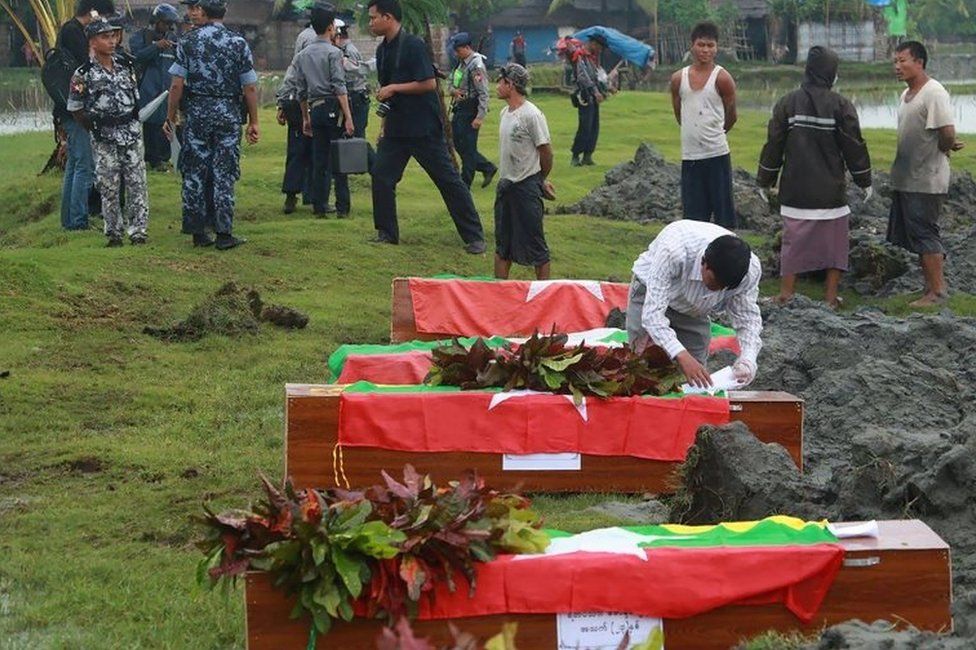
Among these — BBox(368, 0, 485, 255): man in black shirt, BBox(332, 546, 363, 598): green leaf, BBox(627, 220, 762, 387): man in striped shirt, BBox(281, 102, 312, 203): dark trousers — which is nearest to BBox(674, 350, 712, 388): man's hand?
BBox(627, 220, 762, 387): man in striped shirt

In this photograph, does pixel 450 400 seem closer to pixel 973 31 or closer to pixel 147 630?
pixel 147 630

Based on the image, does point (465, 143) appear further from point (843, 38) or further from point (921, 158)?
point (843, 38)

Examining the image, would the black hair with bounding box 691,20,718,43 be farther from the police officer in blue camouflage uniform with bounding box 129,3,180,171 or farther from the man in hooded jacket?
the police officer in blue camouflage uniform with bounding box 129,3,180,171

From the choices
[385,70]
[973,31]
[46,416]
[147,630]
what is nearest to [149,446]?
[46,416]

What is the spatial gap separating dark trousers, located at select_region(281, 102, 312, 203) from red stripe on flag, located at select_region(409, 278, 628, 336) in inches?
193

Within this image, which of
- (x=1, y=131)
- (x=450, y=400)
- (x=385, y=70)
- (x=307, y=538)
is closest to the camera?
(x=307, y=538)

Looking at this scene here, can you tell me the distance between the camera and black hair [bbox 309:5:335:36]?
52.1 feet

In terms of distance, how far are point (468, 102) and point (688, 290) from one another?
1082 centimetres

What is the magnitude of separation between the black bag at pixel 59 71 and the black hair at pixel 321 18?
224 cm

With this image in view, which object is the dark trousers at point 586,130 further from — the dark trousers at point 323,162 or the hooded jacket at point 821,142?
the hooded jacket at point 821,142

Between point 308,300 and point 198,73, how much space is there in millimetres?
2130

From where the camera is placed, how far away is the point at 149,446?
9109 millimetres

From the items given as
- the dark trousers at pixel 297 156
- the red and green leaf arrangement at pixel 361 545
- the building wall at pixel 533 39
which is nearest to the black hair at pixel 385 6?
the dark trousers at pixel 297 156

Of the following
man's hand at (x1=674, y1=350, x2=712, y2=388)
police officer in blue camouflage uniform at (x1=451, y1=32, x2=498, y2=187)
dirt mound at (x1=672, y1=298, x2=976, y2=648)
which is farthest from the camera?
police officer in blue camouflage uniform at (x1=451, y1=32, x2=498, y2=187)
